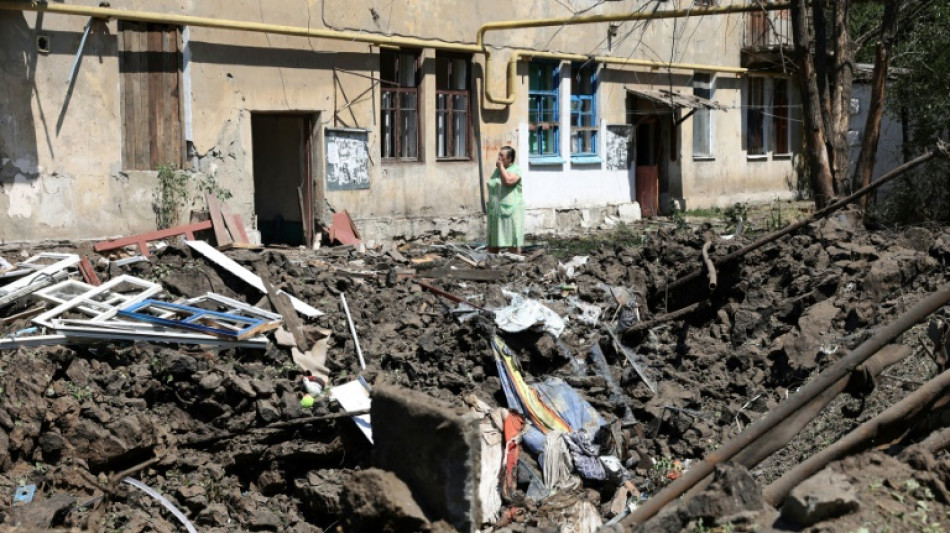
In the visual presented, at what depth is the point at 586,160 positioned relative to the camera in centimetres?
2005

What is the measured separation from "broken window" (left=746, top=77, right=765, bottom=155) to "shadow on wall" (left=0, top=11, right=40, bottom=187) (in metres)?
16.8

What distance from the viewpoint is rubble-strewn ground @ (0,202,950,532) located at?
25.4 feet

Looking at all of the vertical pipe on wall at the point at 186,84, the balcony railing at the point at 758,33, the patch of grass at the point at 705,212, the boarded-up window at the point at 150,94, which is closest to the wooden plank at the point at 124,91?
the boarded-up window at the point at 150,94

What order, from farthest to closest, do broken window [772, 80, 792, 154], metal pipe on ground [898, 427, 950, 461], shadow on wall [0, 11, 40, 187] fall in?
broken window [772, 80, 792, 154] < shadow on wall [0, 11, 40, 187] < metal pipe on ground [898, 427, 950, 461]

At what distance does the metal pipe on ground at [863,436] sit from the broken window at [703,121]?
1820 cm

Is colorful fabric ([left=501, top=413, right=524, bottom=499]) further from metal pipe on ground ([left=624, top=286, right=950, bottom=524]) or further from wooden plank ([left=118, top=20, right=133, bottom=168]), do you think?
wooden plank ([left=118, top=20, right=133, bottom=168])

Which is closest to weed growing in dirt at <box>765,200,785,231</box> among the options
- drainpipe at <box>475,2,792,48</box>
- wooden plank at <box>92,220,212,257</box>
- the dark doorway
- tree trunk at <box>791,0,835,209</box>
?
tree trunk at <box>791,0,835,209</box>

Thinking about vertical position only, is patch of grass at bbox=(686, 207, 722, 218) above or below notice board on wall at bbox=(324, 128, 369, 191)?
below

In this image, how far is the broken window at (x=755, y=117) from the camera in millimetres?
24609

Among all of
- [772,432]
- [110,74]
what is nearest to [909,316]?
[772,432]

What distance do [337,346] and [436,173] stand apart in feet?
24.4

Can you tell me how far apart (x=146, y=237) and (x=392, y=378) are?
4.68 meters

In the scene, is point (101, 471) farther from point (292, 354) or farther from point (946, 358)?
point (946, 358)

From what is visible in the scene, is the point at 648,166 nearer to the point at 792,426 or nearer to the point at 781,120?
the point at 781,120
